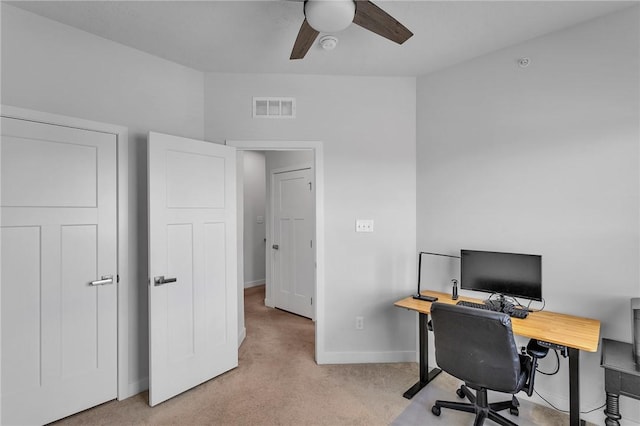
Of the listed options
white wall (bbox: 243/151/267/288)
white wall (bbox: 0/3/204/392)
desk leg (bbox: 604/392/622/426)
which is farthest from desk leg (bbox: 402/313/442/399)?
white wall (bbox: 243/151/267/288)

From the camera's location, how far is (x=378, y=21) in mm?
1676

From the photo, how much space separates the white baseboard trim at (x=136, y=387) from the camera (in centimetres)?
242

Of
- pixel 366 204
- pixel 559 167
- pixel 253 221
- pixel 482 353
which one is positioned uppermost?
pixel 559 167

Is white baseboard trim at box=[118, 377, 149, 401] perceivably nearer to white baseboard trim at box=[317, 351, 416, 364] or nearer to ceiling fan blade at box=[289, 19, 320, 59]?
white baseboard trim at box=[317, 351, 416, 364]

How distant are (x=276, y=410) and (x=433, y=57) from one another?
3.05 m

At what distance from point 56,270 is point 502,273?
125 inches

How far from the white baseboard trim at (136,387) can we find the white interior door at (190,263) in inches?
11.1

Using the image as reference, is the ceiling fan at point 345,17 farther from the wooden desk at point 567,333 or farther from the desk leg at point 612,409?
the desk leg at point 612,409

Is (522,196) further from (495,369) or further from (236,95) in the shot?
(236,95)

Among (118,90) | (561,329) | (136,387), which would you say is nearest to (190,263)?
(136,387)

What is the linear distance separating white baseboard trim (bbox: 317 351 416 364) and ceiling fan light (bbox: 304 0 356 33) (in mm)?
2689

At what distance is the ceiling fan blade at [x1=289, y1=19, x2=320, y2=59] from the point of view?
1.75 m

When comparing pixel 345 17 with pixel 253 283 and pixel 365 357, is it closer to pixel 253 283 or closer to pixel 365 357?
pixel 365 357

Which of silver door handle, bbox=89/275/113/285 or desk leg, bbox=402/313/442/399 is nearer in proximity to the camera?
silver door handle, bbox=89/275/113/285
